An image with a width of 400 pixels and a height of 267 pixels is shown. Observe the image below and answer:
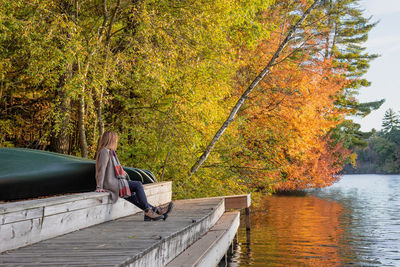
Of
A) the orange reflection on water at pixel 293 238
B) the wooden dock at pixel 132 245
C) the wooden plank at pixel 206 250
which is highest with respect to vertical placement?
the wooden dock at pixel 132 245

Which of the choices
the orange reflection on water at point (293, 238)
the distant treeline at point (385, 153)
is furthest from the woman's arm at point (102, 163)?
the distant treeline at point (385, 153)

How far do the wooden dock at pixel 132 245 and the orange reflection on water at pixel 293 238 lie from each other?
11.2 feet

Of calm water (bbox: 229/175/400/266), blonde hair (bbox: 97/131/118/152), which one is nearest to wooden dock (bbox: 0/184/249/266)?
blonde hair (bbox: 97/131/118/152)

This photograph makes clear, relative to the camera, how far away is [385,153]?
314 ft

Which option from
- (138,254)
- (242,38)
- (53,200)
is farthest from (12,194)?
(242,38)

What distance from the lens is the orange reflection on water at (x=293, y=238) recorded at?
32.6ft

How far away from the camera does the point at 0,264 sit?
3.34 meters

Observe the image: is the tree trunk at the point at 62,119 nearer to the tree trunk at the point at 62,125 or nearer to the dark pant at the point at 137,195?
the tree trunk at the point at 62,125

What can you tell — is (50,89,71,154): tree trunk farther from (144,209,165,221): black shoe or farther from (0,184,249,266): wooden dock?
(144,209,165,221): black shoe

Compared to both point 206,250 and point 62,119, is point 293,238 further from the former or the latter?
point 206,250

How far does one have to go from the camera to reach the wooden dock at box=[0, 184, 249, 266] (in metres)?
3.54

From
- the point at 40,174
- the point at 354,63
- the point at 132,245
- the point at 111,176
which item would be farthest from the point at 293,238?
the point at 354,63

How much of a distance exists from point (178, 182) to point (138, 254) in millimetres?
8900

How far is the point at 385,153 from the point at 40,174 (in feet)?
325
